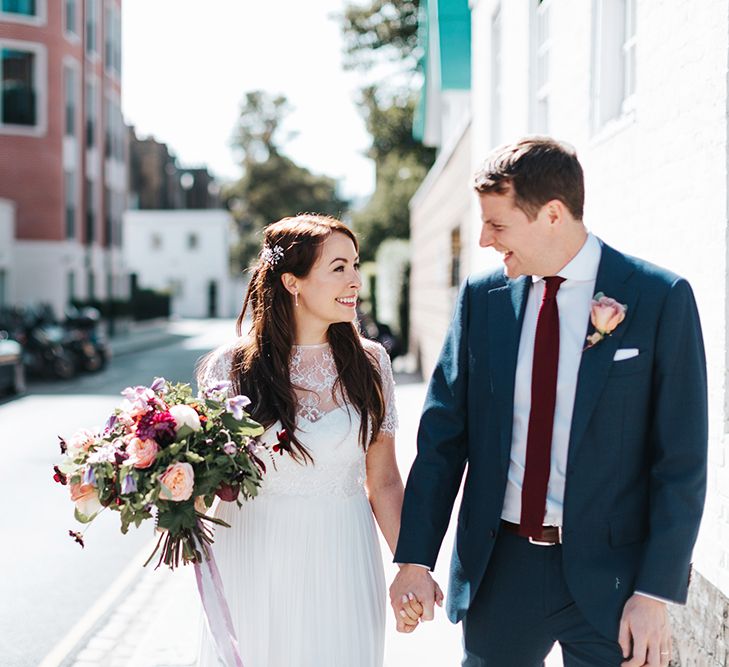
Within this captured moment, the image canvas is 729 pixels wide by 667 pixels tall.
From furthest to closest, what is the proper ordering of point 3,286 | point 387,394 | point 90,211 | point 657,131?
point 90,211 < point 3,286 < point 657,131 < point 387,394

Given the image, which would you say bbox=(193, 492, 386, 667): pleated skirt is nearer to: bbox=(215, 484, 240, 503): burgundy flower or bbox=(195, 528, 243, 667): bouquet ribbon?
bbox=(195, 528, 243, 667): bouquet ribbon

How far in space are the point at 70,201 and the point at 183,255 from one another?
35.1 meters

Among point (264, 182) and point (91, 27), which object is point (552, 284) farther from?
point (264, 182)

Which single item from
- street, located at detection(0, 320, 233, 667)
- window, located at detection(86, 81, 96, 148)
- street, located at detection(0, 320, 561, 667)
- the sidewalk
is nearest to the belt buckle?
the sidewalk

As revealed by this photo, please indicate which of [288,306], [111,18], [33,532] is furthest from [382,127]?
[288,306]

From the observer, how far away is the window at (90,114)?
37.1m

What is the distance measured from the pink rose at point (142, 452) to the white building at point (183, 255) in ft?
222

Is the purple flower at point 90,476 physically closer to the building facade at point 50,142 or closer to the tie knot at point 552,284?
the tie knot at point 552,284

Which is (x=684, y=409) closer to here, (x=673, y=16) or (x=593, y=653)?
(x=593, y=653)

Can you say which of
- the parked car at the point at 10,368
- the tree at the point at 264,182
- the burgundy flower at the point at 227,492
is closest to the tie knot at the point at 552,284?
the burgundy flower at the point at 227,492

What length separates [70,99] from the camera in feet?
114

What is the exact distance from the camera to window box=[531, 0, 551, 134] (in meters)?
8.74

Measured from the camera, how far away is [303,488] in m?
3.23

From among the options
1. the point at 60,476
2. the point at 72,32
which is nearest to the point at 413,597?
the point at 60,476
